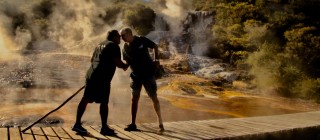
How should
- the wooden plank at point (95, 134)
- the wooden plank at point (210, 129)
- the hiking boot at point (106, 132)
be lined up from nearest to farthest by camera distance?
1. the wooden plank at point (95, 134)
2. the hiking boot at point (106, 132)
3. the wooden plank at point (210, 129)

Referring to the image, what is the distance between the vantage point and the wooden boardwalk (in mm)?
3814

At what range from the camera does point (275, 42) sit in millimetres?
16969

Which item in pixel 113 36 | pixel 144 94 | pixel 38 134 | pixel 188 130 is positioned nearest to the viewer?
pixel 38 134

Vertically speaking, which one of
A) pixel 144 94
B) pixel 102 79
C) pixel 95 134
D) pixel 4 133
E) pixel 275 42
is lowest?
pixel 144 94

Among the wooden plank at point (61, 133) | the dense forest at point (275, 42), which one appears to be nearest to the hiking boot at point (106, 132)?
the wooden plank at point (61, 133)

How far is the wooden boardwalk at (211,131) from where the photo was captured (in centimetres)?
381

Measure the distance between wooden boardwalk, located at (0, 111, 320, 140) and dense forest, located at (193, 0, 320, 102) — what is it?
9.44 metres

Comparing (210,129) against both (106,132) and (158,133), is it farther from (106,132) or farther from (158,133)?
(106,132)

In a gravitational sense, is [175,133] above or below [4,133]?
below

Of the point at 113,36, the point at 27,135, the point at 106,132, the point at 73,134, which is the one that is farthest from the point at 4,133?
the point at 113,36

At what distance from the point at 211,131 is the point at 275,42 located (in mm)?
13717

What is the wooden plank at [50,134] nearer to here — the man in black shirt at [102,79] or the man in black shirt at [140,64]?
the man in black shirt at [102,79]

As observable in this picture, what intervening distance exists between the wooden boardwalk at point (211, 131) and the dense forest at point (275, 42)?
9.44m

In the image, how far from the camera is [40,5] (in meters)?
31.7
